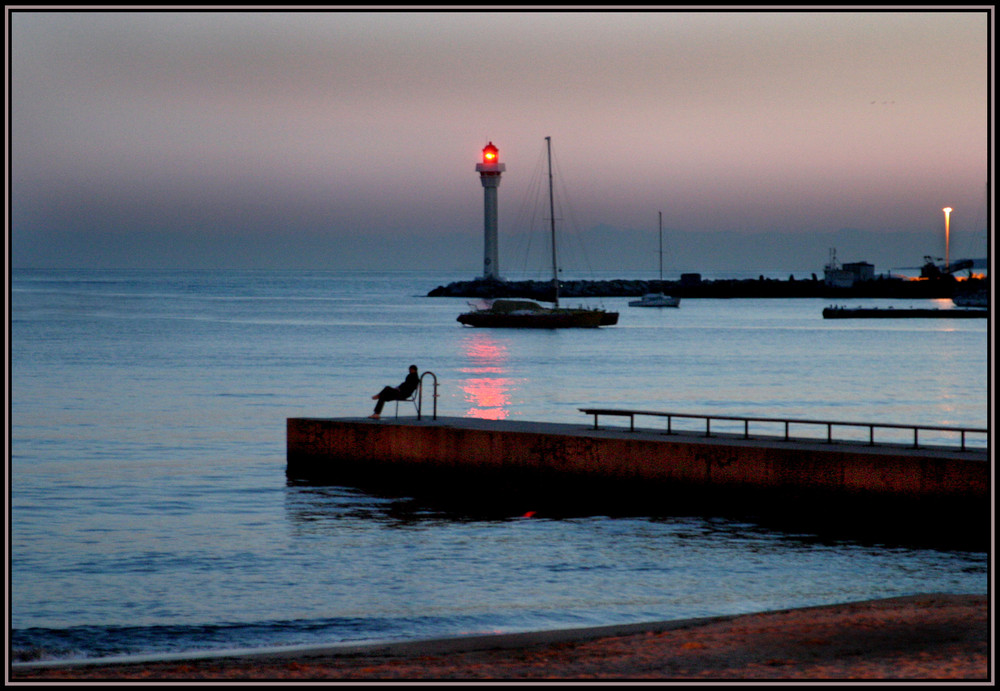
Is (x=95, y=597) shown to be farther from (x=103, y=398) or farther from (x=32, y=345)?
(x=32, y=345)

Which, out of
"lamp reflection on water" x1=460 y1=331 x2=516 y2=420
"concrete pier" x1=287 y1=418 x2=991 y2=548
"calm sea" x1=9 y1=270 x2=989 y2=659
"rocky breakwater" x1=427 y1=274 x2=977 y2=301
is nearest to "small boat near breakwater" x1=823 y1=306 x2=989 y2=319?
"rocky breakwater" x1=427 y1=274 x2=977 y2=301

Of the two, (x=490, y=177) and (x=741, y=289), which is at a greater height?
(x=490, y=177)

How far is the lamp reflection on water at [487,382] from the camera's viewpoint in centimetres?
4025

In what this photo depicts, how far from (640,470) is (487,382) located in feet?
109

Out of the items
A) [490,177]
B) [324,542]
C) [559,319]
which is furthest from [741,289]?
[324,542]

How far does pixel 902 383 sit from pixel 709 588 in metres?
42.6

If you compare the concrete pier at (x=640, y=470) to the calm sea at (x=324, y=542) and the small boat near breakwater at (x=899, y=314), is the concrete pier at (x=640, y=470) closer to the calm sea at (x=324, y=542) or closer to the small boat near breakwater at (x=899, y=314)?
the calm sea at (x=324, y=542)

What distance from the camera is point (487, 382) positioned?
52.2 m

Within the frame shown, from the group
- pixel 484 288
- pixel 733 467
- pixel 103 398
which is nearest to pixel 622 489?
pixel 733 467

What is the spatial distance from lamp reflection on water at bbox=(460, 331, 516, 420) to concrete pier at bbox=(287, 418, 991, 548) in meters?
4.61

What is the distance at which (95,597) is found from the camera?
14.2 m

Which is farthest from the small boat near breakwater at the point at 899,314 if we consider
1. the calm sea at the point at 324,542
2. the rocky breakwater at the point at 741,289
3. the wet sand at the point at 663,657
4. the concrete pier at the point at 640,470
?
the wet sand at the point at 663,657

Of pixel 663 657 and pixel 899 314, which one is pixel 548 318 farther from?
pixel 663 657

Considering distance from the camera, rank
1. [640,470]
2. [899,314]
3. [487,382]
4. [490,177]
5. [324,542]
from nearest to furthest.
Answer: [324,542] < [640,470] < [487,382] < [899,314] < [490,177]
